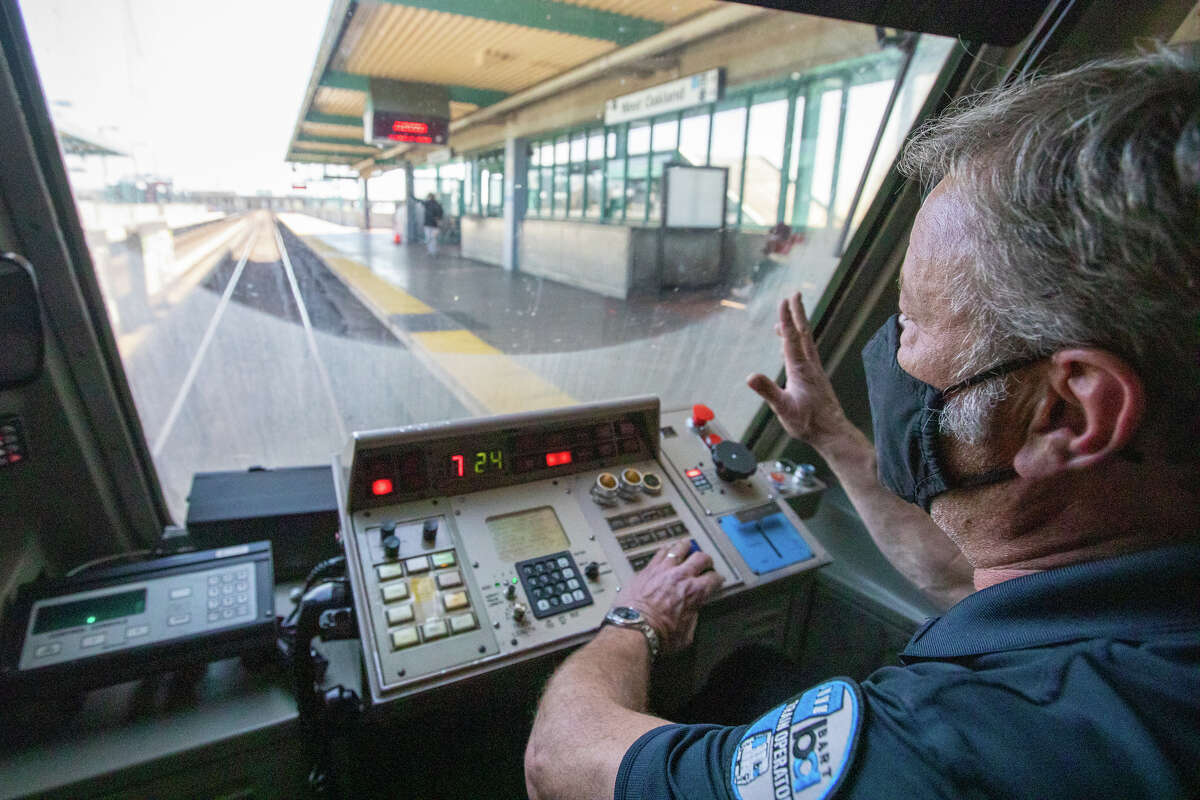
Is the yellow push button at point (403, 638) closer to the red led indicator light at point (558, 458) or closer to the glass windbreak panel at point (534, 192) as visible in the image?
the red led indicator light at point (558, 458)

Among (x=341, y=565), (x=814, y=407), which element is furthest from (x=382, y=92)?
(x=814, y=407)

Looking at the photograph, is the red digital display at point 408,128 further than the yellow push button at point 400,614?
Yes

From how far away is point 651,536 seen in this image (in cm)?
146

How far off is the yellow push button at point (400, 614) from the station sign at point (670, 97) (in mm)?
1525

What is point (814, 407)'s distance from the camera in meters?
1.44

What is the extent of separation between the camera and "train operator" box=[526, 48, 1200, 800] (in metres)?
0.53

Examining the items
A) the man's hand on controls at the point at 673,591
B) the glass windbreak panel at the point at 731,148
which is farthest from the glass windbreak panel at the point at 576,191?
the man's hand on controls at the point at 673,591

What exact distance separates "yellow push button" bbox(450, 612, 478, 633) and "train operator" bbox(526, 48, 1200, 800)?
35 cm

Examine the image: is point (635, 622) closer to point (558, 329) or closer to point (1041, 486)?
point (1041, 486)

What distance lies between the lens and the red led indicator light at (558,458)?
4.99ft

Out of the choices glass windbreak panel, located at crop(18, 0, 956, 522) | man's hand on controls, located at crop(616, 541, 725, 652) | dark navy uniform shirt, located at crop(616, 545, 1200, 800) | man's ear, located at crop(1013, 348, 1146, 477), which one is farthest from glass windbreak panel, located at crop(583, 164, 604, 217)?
dark navy uniform shirt, located at crop(616, 545, 1200, 800)

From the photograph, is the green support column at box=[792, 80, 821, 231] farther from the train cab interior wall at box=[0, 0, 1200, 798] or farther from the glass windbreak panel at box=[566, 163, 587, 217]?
the glass windbreak panel at box=[566, 163, 587, 217]

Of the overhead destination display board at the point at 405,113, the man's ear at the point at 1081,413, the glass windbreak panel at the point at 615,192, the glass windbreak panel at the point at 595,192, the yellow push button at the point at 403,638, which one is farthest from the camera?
the glass windbreak panel at the point at 595,192

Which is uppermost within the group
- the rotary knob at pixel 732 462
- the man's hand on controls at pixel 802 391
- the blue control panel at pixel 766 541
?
the man's hand on controls at pixel 802 391
